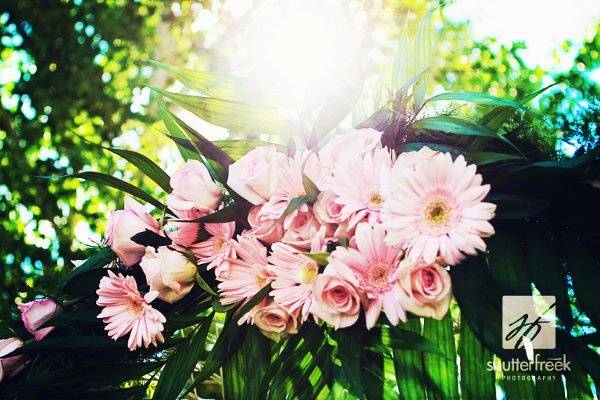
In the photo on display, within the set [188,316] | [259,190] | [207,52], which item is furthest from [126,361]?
[207,52]

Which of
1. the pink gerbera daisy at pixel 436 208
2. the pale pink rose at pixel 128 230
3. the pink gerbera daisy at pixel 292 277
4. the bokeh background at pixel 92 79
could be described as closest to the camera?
the pink gerbera daisy at pixel 436 208

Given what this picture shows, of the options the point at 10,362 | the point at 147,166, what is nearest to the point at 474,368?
the point at 147,166

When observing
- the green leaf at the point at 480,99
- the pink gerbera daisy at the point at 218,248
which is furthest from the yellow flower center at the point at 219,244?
the green leaf at the point at 480,99

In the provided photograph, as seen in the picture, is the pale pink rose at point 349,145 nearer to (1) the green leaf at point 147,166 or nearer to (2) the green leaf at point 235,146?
(2) the green leaf at point 235,146

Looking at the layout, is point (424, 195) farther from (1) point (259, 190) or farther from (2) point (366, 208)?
(1) point (259, 190)

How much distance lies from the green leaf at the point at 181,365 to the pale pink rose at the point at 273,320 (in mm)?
121

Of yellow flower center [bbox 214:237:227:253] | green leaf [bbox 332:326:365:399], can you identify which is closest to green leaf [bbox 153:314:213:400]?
yellow flower center [bbox 214:237:227:253]

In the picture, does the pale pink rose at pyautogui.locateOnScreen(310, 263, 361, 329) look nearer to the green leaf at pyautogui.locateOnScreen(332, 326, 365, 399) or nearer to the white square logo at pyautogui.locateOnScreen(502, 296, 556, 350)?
the green leaf at pyautogui.locateOnScreen(332, 326, 365, 399)

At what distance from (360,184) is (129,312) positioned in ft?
1.08

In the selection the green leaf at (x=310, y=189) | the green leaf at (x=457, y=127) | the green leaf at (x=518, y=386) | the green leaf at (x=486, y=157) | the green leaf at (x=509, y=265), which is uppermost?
the green leaf at (x=457, y=127)

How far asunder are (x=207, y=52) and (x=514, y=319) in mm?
3895

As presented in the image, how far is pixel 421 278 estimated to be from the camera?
55 centimetres

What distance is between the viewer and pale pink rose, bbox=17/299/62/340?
79 cm

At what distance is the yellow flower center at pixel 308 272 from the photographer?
634mm
